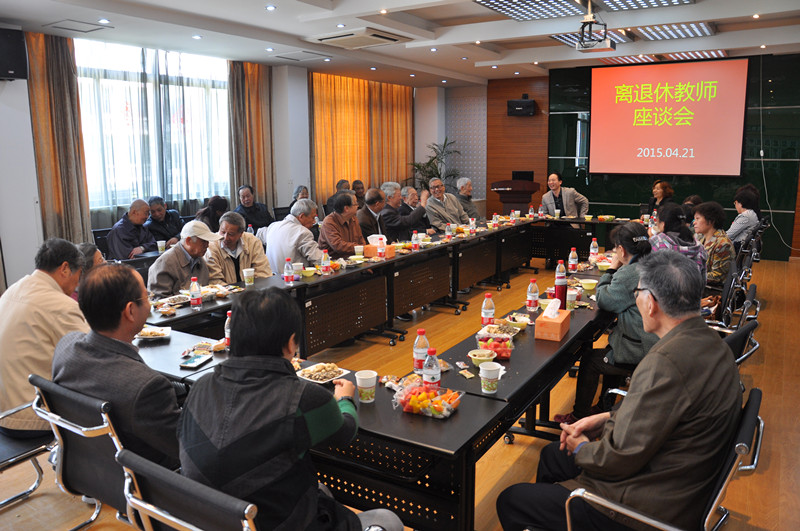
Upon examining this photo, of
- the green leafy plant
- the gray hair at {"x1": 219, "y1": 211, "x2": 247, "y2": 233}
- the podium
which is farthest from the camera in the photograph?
the green leafy plant

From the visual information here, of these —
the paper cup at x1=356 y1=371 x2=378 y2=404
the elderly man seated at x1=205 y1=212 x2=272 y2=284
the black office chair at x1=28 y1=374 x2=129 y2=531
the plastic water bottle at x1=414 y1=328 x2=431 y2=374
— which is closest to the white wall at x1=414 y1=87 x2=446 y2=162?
the elderly man seated at x1=205 y1=212 x2=272 y2=284

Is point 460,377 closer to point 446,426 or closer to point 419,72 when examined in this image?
point 446,426

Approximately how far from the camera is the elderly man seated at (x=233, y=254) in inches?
177

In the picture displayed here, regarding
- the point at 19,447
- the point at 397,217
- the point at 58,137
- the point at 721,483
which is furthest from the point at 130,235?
the point at 721,483

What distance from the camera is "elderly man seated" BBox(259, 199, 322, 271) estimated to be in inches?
206

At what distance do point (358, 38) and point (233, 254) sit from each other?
3.81 m

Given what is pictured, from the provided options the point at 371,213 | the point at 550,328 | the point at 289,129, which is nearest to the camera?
the point at 550,328

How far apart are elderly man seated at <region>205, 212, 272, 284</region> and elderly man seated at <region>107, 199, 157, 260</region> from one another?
221 centimetres

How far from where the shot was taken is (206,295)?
12.9 feet

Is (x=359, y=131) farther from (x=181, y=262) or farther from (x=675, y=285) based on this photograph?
(x=675, y=285)

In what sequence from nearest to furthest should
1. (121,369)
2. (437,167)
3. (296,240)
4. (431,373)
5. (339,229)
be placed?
(121,369) → (431,373) → (296,240) → (339,229) → (437,167)

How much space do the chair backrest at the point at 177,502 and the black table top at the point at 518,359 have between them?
1274 mm

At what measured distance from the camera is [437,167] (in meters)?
12.8

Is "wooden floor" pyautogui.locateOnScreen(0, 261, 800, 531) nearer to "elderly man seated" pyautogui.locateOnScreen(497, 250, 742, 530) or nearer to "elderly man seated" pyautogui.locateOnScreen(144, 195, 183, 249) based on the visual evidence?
"elderly man seated" pyautogui.locateOnScreen(497, 250, 742, 530)
